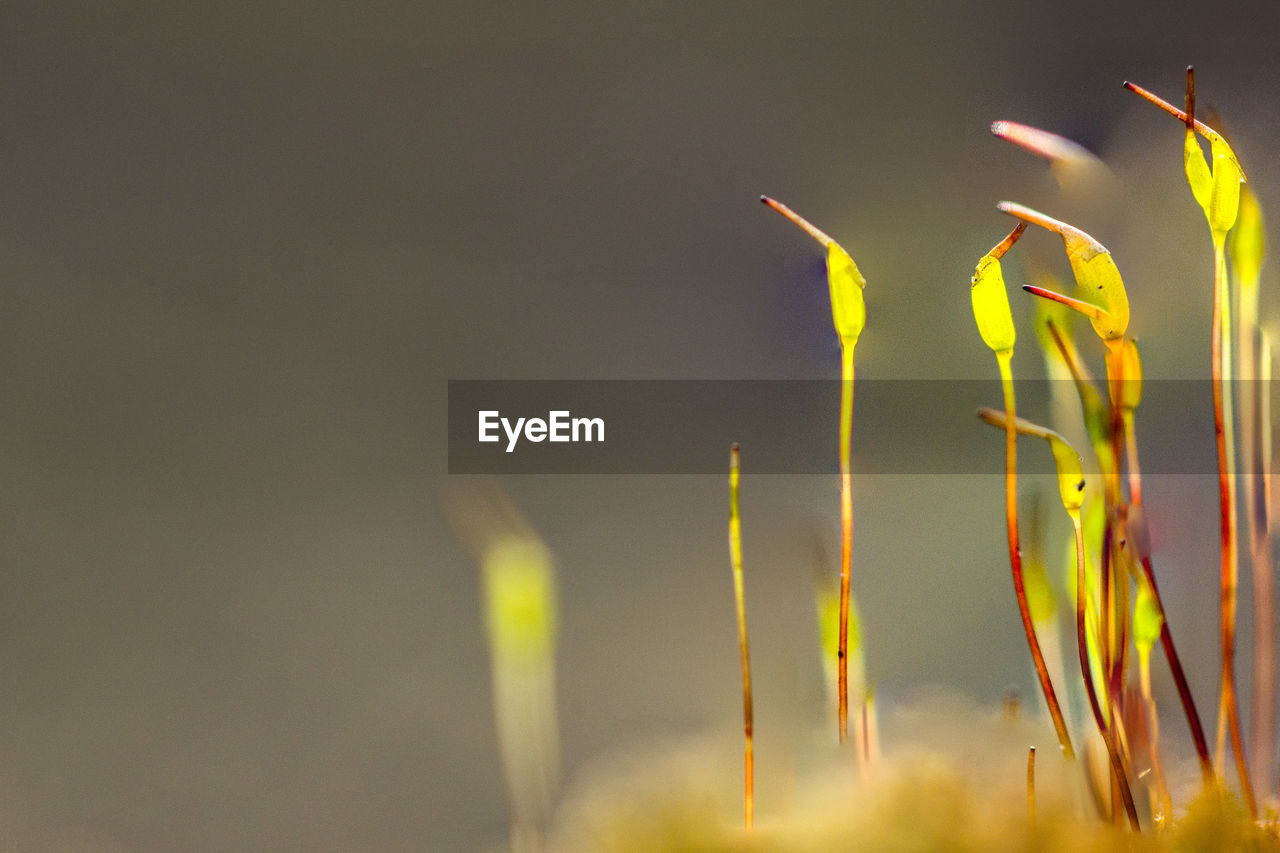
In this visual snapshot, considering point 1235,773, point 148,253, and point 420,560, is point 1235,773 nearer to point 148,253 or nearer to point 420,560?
point 420,560

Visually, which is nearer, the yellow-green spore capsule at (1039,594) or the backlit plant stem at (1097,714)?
the backlit plant stem at (1097,714)

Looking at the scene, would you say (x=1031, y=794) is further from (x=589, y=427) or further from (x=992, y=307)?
(x=589, y=427)

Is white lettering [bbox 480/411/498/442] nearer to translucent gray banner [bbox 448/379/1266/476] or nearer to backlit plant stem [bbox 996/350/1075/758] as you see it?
translucent gray banner [bbox 448/379/1266/476]

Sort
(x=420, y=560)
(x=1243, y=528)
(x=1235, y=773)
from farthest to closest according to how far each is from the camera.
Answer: (x=420, y=560) < (x=1243, y=528) < (x=1235, y=773)

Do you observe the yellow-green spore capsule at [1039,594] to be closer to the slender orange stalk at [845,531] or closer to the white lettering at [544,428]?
the slender orange stalk at [845,531]

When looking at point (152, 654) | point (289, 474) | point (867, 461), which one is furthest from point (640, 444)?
point (152, 654)

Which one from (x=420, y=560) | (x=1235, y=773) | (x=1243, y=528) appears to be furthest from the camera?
(x=420, y=560)

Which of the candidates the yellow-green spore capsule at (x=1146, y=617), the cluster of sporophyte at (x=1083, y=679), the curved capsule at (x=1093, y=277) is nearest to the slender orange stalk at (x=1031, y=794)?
the cluster of sporophyte at (x=1083, y=679)
